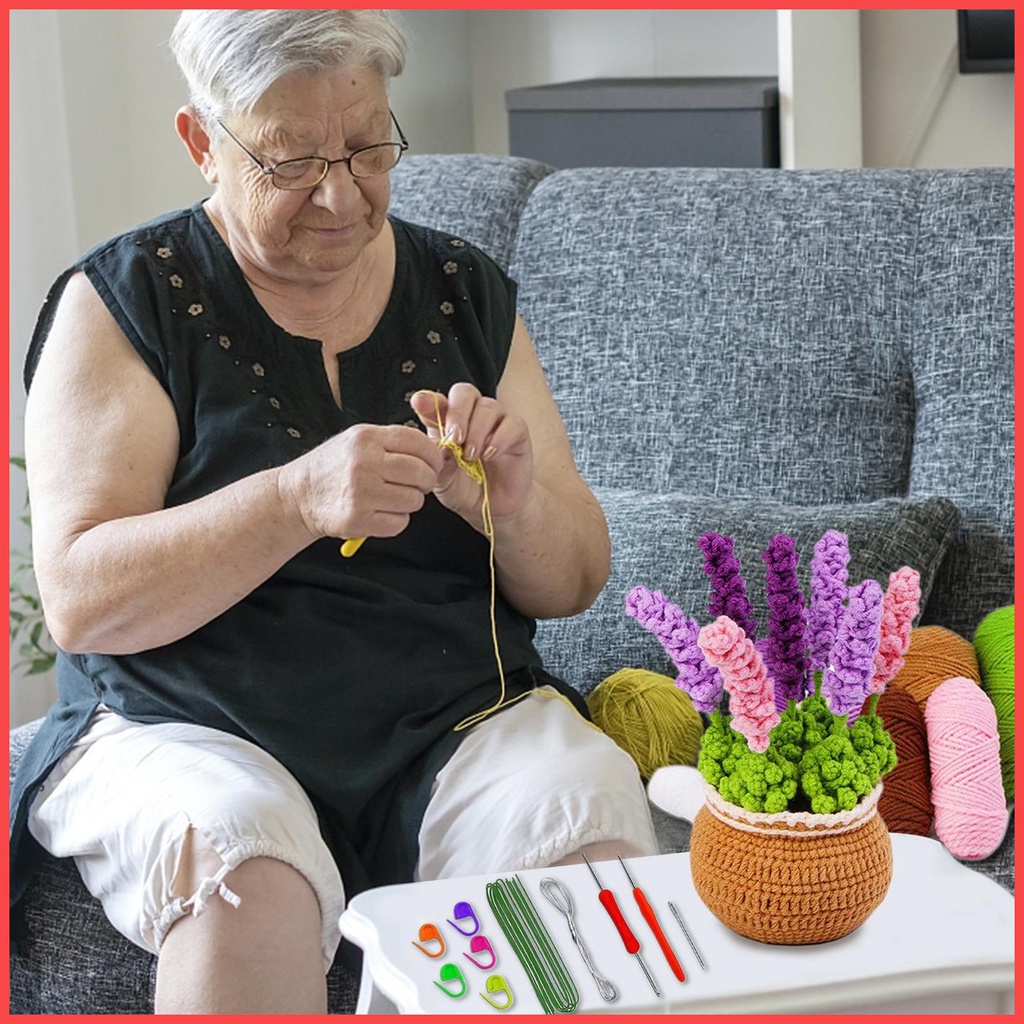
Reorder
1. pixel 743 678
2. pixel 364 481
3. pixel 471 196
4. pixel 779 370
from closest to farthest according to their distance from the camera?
pixel 743 678 < pixel 364 481 < pixel 779 370 < pixel 471 196

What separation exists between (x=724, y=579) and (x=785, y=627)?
0.16 ft

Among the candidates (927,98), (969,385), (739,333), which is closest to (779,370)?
(739,333)

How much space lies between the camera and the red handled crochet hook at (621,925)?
1.00 metres

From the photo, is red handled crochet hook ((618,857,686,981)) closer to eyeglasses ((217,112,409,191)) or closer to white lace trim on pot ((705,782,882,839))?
white lace trim on pot ((705,782,882,839))

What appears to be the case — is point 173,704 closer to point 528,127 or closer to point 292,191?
point 292,191

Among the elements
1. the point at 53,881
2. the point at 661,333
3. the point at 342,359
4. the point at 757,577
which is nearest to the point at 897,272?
the point at 661,333

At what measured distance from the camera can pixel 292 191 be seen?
1.35 meters

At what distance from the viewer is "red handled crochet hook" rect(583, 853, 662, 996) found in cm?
100

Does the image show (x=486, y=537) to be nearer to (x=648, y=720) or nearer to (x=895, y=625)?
(x=648, y=720)

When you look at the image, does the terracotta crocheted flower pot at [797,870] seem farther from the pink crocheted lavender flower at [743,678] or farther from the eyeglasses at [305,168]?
the eyeglasses at [305,168]

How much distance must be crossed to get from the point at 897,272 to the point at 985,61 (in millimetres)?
1051

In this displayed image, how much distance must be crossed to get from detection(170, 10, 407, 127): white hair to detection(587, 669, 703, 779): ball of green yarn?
0.65 m

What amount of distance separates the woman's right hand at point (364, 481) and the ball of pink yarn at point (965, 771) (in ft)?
1.73

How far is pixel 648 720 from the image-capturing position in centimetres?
154
